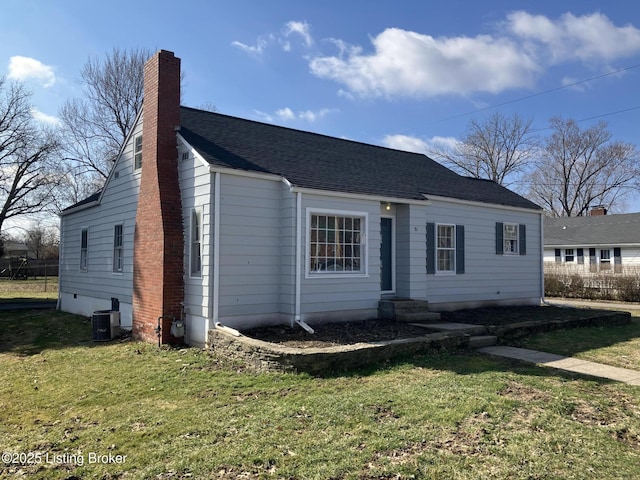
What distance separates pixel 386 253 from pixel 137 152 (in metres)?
6.55

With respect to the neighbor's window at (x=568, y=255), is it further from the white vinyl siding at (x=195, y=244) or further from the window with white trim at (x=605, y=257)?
the white vinyl siding at (x=195, y=244)

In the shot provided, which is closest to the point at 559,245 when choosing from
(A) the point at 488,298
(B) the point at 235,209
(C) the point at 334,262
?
(A) the point at 488,298

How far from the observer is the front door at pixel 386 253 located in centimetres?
1173

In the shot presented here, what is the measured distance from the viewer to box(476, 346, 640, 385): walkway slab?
277 inches

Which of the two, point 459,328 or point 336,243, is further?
point 336,243

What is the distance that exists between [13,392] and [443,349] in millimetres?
6792

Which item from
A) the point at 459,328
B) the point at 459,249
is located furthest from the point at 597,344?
the point at 459,249

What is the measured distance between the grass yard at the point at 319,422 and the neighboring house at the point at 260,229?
2.00 metres

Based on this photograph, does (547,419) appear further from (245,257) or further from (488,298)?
(488,298)

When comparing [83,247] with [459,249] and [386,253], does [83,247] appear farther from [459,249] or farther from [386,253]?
[459,249]

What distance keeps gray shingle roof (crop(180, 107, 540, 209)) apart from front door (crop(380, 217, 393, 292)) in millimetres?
849

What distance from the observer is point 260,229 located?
31.3ft

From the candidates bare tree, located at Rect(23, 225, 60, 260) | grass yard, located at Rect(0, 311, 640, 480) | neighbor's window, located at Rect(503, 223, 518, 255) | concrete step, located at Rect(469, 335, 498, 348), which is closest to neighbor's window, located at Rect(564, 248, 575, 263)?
neighbor's window, located at Rect(503, 223, 518, 255)

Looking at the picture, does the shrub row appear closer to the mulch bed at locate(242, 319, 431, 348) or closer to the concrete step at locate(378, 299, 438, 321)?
the concrete step at locate(378, 299, 438, 321)
